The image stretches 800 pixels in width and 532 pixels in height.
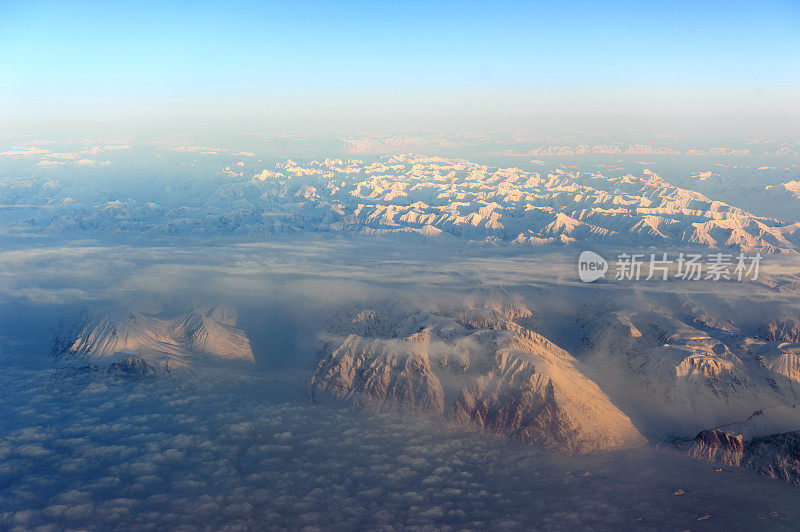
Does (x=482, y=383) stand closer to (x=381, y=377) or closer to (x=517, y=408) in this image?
(x=517, y=408)

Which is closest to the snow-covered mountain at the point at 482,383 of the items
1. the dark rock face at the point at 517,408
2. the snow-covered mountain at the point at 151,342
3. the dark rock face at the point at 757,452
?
the dark rock face at the point at 517,408

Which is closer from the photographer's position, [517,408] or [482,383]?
[517,408]

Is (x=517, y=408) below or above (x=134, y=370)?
above

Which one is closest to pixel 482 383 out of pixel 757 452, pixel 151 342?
pixel 757 452

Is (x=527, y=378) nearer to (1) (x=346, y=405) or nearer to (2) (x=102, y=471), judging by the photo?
(1) (x=346, y=405)

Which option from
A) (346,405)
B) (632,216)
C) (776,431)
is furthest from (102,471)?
(632,216)

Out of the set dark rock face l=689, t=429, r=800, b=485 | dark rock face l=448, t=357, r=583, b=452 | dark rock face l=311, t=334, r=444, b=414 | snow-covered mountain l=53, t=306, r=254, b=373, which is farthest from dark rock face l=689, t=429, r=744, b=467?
snow-covered mountain l=53, t=306, r=254, b=373

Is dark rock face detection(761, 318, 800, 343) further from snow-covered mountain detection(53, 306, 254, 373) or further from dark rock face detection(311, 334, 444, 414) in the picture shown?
snow-covered mountain detection(53, 306, 254, 373)
